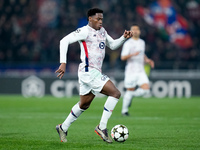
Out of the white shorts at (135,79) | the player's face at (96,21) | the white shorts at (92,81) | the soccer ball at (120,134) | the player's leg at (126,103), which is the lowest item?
the player's leg at (126,103)

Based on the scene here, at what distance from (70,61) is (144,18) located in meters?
5.47

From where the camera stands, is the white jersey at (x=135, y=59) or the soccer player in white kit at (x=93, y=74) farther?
the white jersey at (x=135, y=59)

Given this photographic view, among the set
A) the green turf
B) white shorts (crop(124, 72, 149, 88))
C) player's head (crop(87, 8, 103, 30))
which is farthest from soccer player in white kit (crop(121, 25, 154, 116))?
player's head (crop(87, 8, 103, 30))

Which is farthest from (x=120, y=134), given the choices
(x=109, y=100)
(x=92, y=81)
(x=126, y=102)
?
(x=126, y=102)

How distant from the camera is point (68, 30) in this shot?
2564cm

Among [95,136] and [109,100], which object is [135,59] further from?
[109,100]

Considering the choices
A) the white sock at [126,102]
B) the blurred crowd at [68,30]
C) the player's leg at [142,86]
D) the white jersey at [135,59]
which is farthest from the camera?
the blurred crowd at [68,30]

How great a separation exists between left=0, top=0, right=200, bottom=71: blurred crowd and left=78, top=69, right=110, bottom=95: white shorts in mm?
14728

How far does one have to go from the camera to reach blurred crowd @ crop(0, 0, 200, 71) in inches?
932

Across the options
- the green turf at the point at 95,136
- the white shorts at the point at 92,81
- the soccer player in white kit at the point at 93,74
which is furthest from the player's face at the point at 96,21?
the green turf at the point at 95,136

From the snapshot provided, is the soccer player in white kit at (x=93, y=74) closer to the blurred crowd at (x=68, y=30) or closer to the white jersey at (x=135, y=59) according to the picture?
the white jersey at (x=135, y=59)

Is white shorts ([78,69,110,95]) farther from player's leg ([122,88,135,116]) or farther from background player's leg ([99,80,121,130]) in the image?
player's leg ([122,88,135,116])

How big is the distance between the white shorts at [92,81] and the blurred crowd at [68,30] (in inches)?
580

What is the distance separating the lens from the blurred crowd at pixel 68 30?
23683 mm
